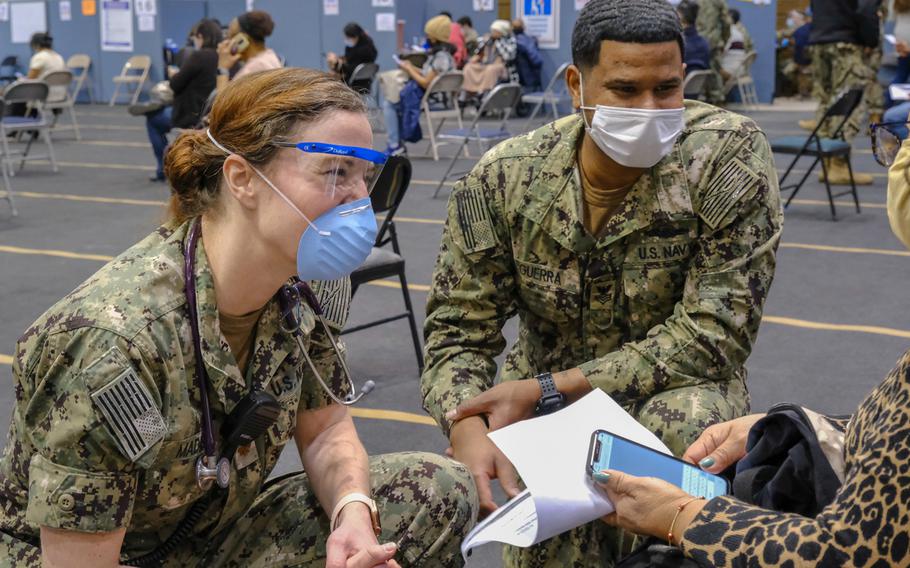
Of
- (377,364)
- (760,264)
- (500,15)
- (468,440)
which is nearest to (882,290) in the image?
(377,364)

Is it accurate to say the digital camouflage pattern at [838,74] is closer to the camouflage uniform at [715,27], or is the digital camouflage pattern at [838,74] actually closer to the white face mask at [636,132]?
the camouflage uniform at [715,27]

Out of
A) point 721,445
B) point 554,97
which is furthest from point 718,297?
point 554,97

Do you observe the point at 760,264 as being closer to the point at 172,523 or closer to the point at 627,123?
the point at 627,123

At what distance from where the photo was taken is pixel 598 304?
2.43 metres

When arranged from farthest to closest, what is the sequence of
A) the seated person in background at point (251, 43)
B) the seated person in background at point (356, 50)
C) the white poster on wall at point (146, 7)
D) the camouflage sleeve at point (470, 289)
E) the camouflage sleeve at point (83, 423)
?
1. the white poster on wall at point (146, 7)
2. the seated person in background at point (356, 50)
3. the seated person in background at point (251, 43)
4. the camouflage sleeve at point (470, 289)
5. the camouflage sleeve at point (83, 423)

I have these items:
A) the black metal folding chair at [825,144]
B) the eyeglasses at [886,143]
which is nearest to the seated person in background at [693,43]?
the black metal folding chair at [825,144]

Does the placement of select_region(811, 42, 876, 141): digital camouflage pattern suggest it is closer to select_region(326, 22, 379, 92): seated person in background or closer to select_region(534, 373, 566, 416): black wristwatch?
select_region(326, 22, 379, 92): seated person in background

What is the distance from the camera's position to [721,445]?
79.4 inches

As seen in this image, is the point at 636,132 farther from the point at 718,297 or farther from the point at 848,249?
the point at 848,249

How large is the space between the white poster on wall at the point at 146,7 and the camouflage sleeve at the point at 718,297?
666 inches

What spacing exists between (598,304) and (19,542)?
132cm

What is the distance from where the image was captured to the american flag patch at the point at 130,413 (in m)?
1.56

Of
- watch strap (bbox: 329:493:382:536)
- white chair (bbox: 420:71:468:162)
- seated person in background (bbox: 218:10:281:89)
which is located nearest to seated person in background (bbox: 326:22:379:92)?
white chair (bbox: 420:71:468:162)

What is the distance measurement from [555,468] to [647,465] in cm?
17
